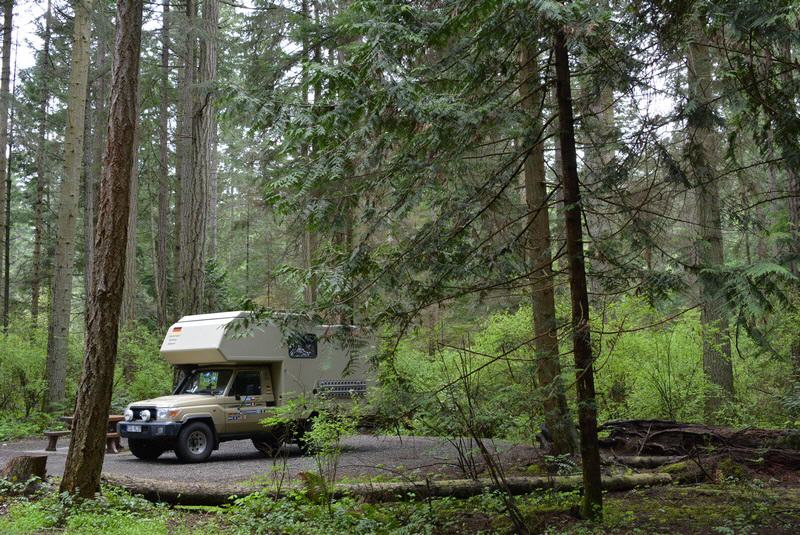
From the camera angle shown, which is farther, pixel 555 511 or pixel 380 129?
pixel 380 129

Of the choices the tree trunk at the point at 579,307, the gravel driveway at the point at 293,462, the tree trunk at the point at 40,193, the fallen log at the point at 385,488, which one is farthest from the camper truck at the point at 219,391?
the tree trunk at the point at 40,193

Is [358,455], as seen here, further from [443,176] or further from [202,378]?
[443,176]

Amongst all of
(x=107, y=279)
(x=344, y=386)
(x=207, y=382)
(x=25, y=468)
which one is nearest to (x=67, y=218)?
(x=207, y=382)

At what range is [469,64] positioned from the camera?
8.15 metres

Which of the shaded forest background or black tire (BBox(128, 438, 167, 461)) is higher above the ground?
the shaded forest background

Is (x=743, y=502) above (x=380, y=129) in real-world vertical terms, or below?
below

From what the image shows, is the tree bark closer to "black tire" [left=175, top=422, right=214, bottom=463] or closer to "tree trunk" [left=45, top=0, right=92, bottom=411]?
"tree trunk" [left=45, top=0, right=92, bottom=411]

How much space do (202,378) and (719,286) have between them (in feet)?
34.4

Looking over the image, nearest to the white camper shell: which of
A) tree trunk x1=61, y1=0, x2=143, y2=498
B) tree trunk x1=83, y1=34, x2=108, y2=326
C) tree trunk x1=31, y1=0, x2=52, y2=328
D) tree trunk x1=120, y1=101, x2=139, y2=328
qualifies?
tree trunk x1=61, y1=0, x2=143, y2=498

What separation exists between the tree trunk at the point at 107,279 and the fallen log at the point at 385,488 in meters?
0.79

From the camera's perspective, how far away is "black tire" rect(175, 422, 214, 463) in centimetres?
1291

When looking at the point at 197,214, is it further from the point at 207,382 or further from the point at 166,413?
the point at 166,413

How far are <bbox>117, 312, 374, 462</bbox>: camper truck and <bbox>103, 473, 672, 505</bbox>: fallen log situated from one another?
3.63m

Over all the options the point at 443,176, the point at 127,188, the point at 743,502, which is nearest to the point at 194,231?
the point at 127,188
